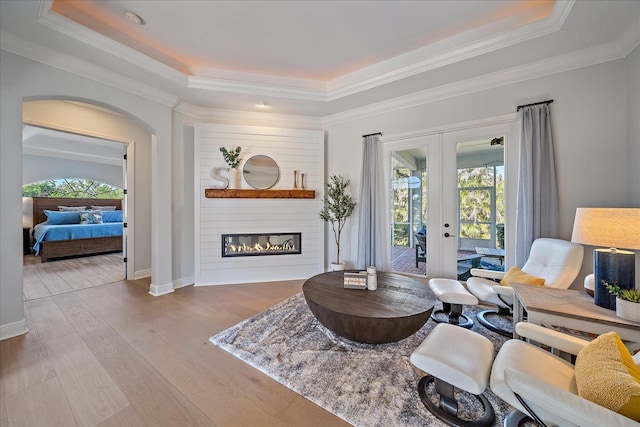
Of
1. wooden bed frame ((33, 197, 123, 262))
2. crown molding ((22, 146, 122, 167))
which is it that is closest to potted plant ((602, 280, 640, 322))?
wooden bed frame ((33, 197, 123, 262))

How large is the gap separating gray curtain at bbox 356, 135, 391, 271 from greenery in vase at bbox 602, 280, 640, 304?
8.14 feet

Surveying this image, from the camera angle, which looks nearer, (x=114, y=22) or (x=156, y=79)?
(x=114, y=22)

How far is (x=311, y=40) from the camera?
2.85 meters

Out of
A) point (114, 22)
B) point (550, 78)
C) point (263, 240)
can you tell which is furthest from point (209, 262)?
point (550, 78)

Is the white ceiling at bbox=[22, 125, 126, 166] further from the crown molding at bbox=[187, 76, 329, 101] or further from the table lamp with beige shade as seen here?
the table lamp with beige shade

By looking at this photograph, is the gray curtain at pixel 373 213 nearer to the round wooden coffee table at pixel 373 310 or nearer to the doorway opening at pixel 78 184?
the round wooden coffee table at pixel 373 310

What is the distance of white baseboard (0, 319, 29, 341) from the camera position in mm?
2316

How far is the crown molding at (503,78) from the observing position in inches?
100

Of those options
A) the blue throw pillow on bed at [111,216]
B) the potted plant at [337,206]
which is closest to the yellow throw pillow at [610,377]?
the potted plant at [337,206]

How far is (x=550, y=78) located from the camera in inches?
110

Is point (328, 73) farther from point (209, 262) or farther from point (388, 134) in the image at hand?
point (209, 262)

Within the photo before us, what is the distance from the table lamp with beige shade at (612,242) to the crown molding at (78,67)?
489 cm

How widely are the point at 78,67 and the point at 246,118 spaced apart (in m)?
2.13

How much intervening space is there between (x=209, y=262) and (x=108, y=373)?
7.15ft
